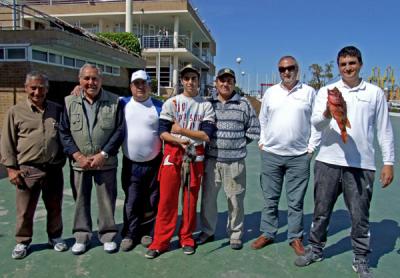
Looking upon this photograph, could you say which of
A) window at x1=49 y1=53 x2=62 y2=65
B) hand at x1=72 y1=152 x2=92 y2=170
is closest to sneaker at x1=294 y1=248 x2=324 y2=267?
hand at x1=72 y1=152 x2=92 y2=170

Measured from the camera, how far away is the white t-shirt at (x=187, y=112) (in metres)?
3.49

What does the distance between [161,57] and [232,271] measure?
28032 millimetres

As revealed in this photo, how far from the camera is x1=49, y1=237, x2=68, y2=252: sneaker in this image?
3566mm

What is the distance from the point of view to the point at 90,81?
342 cm

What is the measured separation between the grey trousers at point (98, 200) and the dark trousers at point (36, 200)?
197 mm

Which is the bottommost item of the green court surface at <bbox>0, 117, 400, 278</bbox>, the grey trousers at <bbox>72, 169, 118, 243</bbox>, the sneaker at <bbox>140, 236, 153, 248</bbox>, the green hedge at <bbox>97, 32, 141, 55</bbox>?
the green court surface at <bbox>0, 117, 400, 278</bbox>

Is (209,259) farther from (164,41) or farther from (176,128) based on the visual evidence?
(164,41)

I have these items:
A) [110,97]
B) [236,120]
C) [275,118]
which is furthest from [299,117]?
[110,97]

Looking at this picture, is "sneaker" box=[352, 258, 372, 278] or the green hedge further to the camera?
the green hedge

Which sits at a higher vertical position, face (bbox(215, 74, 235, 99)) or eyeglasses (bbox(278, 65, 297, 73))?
eyeglasses (bbox(278, 65, 297, 73))

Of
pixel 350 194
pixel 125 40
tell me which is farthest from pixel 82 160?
pixel 125 40

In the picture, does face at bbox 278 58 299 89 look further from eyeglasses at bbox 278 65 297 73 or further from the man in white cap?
the man in white cap

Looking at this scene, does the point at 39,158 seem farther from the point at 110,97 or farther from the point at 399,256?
the point at 399,256

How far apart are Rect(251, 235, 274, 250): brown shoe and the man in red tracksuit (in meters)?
0.66
